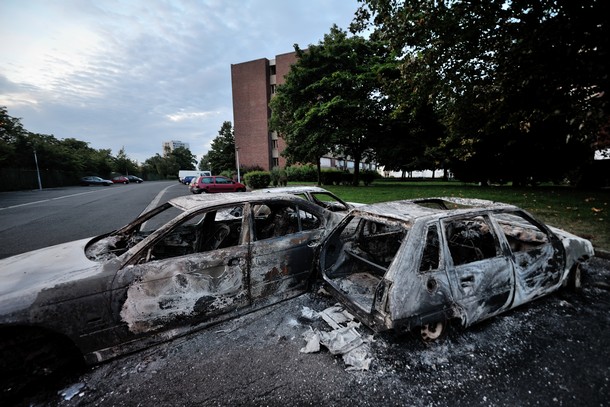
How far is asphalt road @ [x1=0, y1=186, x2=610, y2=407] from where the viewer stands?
1.99 metres

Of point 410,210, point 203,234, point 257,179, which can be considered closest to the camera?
point 410,210

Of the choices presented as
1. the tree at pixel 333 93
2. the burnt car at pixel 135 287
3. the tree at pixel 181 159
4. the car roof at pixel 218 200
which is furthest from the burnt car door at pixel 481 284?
the tree at pixel 181 159

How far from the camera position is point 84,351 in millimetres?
2172

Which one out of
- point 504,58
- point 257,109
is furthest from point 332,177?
point 257,109

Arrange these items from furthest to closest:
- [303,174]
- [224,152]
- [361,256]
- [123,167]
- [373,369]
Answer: [123,167]
[224,152]
[303,174]
[361,256]
[373,369]

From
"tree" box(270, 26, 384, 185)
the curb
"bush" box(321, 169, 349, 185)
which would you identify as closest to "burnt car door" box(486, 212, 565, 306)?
the curb

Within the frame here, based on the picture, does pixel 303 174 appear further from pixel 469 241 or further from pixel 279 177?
pixel 469 241

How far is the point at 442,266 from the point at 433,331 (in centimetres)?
71

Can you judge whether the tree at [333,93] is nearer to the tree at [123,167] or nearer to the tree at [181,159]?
the tree at [123,167]

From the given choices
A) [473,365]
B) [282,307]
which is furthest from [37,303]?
[473,365]

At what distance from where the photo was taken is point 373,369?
7.46ft

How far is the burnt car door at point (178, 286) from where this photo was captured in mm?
2338

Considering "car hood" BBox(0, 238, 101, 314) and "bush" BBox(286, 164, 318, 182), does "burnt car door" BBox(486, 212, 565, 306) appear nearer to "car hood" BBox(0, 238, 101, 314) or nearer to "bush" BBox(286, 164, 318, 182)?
"car hood" BBox(0, 238, 101, 314)

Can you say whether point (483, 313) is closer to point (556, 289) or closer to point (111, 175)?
point (556, 289)
